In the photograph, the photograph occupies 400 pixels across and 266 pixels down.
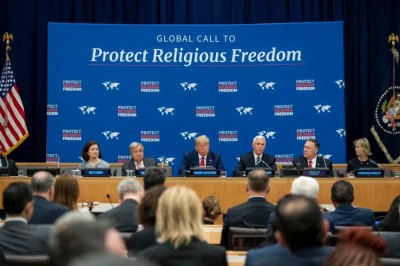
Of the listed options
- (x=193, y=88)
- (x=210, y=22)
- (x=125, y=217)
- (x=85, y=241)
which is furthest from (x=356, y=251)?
(x=210, y=22)

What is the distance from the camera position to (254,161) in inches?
392

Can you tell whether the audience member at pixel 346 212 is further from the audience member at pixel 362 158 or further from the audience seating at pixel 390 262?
the audience member at pixel 362 158

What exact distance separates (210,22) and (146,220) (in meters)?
9.07

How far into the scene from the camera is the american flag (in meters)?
11.8

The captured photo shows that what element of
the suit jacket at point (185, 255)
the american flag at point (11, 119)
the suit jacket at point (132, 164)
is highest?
the american flag at point (11, 119)

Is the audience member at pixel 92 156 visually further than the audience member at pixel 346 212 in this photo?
Yes

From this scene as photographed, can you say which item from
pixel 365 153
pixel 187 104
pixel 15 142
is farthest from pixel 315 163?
pixel 15 142

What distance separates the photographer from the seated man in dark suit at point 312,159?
386 inches

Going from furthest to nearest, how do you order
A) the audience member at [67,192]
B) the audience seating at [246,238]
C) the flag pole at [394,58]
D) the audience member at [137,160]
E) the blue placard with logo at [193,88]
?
the flag pole at [394,58] < the blue placard with logo at [193,88] < the audience member at [137,160] < the audience member at [67,192] < the audience seating at [246,238]

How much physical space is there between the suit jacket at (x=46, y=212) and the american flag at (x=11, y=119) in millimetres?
6914

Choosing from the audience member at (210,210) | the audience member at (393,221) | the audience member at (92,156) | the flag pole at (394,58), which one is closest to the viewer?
the audience member at (393,221)

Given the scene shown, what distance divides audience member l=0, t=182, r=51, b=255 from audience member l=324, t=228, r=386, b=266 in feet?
6.65

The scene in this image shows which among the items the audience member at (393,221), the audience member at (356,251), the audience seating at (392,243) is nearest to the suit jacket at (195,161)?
the audience member at (393,221)

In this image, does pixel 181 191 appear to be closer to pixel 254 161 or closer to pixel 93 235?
pixel 93 235
